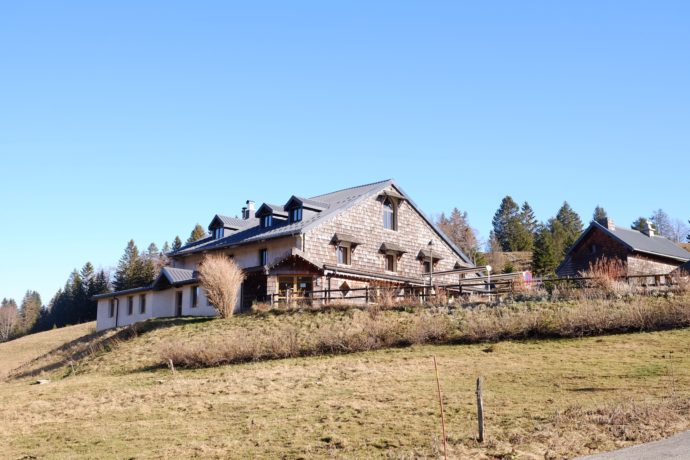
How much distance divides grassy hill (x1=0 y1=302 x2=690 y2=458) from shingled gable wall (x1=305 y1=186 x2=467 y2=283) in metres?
15.7

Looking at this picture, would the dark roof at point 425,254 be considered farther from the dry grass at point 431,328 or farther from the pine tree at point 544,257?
the pine tree at point 544,257

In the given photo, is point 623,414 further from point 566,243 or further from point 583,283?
point 566,243

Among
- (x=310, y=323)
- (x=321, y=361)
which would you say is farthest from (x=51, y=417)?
(x=310, y=323)

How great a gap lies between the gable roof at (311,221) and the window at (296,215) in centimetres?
35

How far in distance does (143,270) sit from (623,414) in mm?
71967

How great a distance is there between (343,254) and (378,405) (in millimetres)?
25913

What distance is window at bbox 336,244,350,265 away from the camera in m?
43.7

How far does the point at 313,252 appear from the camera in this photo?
138ft

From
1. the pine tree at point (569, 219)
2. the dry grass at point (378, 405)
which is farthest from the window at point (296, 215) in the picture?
the pine tree at point (569, 219)

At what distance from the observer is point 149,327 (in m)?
38.5

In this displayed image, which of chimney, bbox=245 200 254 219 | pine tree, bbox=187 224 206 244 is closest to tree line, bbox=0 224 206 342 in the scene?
pine tree, bbox=187 224 206 244

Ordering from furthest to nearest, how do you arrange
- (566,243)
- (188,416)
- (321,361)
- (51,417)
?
(566,243)
(321,361)
(51,417)
(188,416)

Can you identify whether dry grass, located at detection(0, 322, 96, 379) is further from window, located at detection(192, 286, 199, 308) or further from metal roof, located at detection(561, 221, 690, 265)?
metal roof, located at detection(561, 221, 690, 265)

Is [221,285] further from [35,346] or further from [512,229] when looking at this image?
[512,229]
